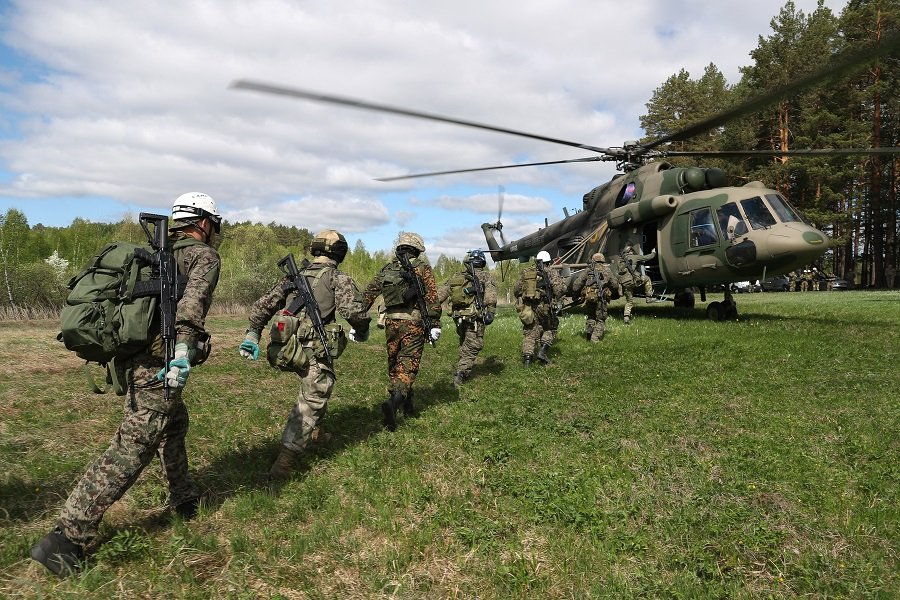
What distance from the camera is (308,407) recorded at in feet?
16.3

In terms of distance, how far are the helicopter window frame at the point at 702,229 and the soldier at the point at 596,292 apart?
2.08 m

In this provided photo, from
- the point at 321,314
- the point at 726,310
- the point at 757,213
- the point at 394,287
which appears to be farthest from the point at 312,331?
the point at 726,310

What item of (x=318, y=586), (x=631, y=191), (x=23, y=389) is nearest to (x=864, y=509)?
(x=318, y=586)

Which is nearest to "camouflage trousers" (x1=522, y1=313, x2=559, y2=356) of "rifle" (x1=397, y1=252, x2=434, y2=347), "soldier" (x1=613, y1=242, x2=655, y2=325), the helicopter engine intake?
"rifle" (x1=397, y1=252, x2=434, y2=347)

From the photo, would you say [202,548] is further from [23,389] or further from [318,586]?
[23,389]

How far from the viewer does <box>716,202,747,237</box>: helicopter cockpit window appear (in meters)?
12.4

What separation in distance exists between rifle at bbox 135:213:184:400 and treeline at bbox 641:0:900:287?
34.1 meters

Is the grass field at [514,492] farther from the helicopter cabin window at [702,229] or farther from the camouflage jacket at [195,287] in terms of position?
the helicopter cabin window at [702,229]

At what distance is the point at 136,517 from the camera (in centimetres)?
416

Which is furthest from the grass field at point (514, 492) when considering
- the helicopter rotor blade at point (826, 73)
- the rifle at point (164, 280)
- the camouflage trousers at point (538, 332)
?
the helicopter rotor blade at point (826, 73)

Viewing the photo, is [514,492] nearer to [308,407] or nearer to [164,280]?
[308,407]

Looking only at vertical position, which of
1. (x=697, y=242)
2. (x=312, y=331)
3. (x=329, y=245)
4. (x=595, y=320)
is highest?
(x=697, y=242)

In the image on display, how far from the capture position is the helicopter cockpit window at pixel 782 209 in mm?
12141

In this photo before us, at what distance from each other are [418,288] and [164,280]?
11.6 feet
